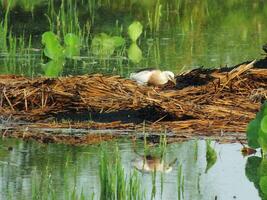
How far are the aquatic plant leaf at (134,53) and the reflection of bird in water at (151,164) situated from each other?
5756mm

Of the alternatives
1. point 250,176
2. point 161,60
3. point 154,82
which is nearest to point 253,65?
point 154,82

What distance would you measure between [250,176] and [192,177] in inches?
15.8

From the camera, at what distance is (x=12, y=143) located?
30.8ft

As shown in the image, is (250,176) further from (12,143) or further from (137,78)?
(137,78)

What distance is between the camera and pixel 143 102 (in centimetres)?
1038

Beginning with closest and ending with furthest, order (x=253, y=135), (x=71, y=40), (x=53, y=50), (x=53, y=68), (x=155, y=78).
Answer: (x=253, y=135) < (x=155, y=78) < (x=53, y=68) < (x=53, y=50) < (x=71, y=40)

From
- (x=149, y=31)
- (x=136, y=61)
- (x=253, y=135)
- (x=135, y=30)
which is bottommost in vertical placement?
(x=253, y=135)

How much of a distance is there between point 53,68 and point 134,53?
1.71m

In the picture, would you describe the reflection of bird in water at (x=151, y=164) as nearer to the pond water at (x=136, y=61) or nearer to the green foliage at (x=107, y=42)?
the pond water at (x=136, y=61)

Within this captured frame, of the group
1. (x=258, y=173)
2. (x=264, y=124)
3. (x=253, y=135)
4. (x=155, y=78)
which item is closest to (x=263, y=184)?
(x=258, y=173)

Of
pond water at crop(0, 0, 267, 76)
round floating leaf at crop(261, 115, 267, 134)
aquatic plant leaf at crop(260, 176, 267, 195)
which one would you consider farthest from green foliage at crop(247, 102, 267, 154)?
pond water at crop(0, 0, 267, 76)

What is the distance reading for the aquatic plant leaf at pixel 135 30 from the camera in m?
15.6

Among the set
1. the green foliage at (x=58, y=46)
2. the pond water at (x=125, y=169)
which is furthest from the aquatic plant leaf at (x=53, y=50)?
the pond water at (x=125, y=169)

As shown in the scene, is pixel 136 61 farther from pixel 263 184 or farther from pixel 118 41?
pixel 263 184
